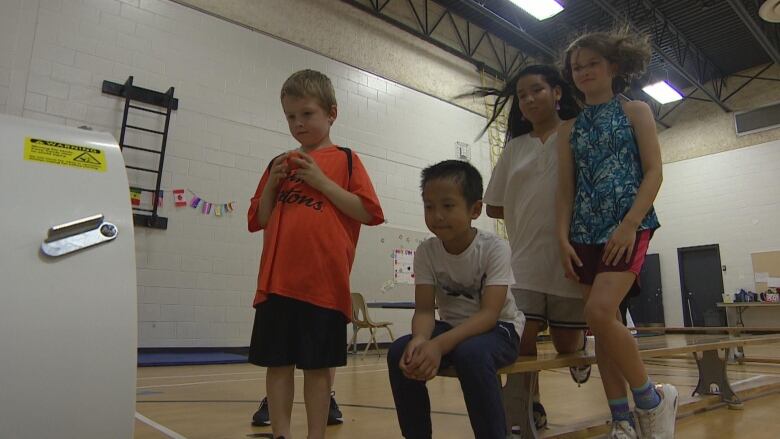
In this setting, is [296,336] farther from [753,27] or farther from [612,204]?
[753,27]

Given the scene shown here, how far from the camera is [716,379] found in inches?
92.1

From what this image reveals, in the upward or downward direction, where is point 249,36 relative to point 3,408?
upward

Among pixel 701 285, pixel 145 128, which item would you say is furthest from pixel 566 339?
pixel 701 285

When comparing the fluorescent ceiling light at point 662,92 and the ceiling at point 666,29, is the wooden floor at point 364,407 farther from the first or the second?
the fluorescent ceiling light at point 662,92

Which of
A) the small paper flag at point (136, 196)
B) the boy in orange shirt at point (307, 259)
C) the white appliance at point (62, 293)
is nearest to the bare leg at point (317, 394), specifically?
the boy in orange shirt at point (307, 259)

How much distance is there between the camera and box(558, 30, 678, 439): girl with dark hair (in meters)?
1.33

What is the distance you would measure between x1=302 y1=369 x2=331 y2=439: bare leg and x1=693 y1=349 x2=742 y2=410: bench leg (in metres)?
1.92

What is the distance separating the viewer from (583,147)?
4.96 ft

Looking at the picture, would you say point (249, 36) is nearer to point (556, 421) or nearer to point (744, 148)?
point (556, 421)

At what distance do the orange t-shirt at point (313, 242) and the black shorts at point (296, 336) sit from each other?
3cm

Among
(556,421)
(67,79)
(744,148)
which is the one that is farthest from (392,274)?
(744,148)

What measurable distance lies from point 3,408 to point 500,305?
39.4 inches

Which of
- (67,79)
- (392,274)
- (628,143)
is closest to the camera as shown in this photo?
(628,143)

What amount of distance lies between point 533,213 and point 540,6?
549 centimetres
